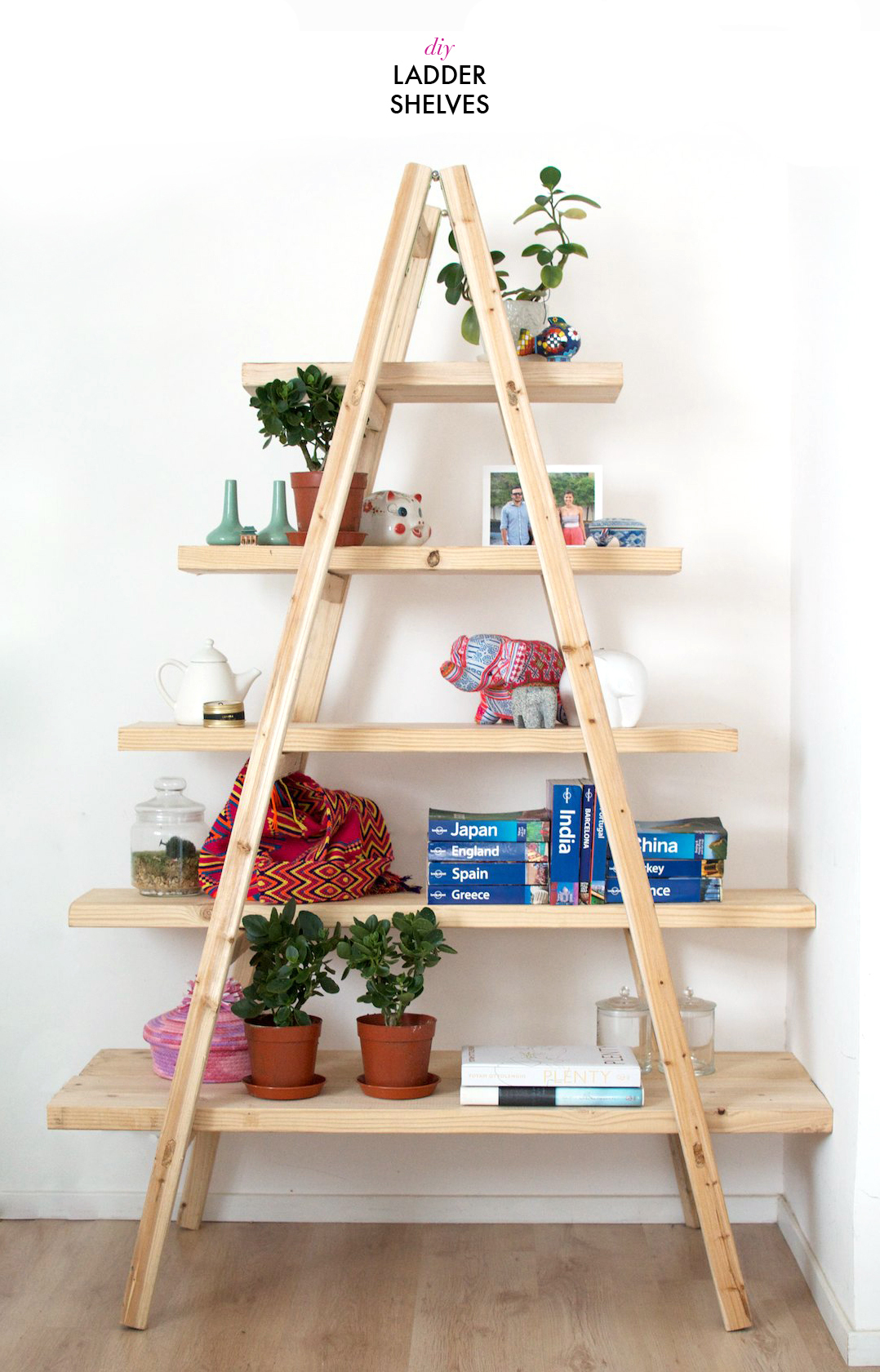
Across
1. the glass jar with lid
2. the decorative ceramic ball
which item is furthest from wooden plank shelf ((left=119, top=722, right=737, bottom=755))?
the decorative ceramic ball

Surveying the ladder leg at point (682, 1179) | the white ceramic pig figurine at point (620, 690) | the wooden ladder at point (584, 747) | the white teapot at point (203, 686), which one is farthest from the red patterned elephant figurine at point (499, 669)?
the ladder leg at point (682, 1179)

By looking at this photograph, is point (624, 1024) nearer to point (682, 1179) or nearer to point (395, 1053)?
point (682, 1179)

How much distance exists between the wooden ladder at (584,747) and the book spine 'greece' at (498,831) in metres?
0.18

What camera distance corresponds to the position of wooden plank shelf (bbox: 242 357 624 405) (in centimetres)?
214

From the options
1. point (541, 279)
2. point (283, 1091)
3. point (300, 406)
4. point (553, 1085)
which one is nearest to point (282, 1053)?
point (283, 1091)

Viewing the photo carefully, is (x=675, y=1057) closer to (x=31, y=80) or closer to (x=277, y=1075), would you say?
(x=277, y=1075)

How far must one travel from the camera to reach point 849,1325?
6.39 ft

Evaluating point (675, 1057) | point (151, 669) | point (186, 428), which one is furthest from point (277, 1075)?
point (186, 428)

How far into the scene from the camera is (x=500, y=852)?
84.2 inches

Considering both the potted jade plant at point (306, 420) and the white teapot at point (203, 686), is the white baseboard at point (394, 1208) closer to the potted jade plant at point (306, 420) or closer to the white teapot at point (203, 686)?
the white teapot at point (203, 686)

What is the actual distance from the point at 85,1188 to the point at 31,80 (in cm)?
221

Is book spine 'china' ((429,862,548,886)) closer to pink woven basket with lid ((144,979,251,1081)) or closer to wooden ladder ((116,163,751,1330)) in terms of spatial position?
wooden ladder ((116,163,751,1330))

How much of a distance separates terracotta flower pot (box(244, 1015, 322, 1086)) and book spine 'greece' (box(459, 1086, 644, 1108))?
0.27 metres

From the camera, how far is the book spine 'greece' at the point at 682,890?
216cm
